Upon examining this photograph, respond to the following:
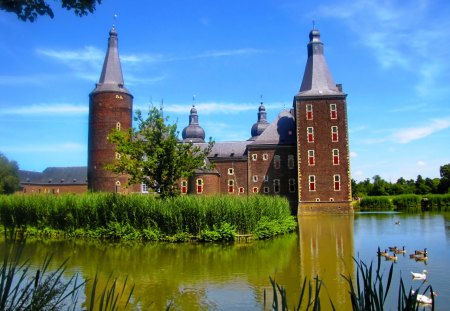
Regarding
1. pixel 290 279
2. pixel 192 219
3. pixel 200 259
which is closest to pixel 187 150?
pixel 192 219

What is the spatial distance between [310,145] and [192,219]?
22.8 meters

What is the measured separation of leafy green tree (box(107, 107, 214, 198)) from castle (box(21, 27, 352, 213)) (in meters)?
18.6

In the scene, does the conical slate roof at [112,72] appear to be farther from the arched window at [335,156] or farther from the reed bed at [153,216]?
the reed bed at [153,216]

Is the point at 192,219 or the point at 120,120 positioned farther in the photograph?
the point at 120,120

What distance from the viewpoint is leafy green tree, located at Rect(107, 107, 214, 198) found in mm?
21656

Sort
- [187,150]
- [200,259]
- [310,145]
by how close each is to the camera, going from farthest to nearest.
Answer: [310,145] < [187,150] < [200,259]

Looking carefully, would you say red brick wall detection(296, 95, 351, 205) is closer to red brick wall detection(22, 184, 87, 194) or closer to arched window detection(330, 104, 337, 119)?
arched window detection(330, 104, 337, 119)

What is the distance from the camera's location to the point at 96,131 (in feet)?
142

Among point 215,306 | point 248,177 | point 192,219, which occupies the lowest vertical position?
point 215,306

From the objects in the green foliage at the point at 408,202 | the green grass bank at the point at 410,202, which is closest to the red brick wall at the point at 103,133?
the green grass bank at the point at 410,202

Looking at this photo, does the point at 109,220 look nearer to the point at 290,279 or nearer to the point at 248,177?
the point at 290,279

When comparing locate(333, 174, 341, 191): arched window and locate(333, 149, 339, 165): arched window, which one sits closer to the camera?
locate(333, 174, 341, 191): arched window

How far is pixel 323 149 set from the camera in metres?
38.7

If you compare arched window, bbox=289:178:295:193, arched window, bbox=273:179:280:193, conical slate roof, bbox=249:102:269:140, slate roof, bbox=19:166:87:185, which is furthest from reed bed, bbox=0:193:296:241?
slate roof, bbox=19:166:87:185
